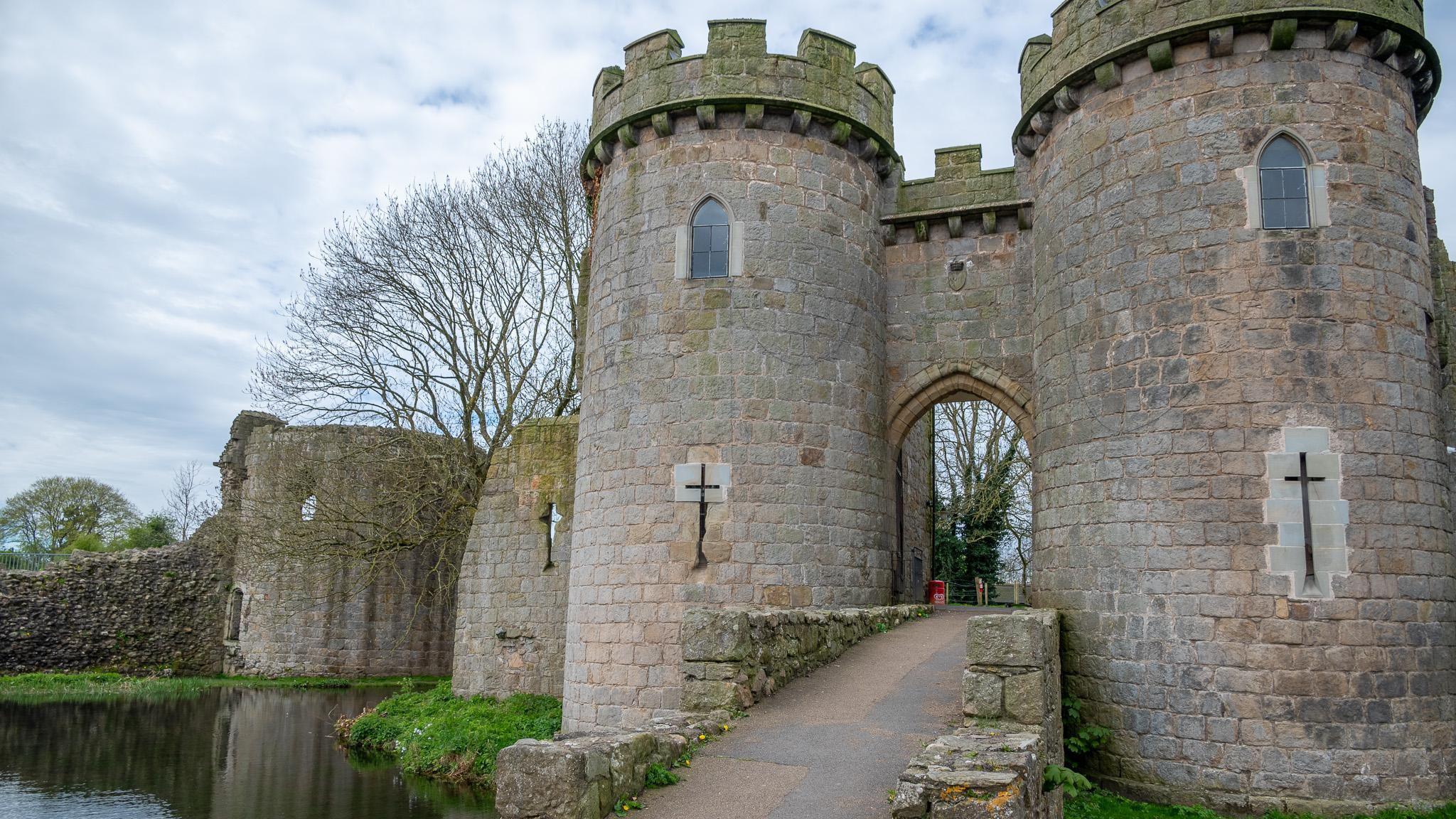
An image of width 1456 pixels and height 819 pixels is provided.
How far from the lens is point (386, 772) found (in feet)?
46.4

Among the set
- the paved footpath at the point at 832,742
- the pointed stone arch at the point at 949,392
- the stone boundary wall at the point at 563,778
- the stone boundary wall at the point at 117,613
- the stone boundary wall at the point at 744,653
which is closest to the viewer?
the stone boundary wall at the point at 563,778

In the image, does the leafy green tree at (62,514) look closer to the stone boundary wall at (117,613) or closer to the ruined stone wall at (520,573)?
the stone boundary wall at (117,613)

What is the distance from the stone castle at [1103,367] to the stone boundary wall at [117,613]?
724 inches

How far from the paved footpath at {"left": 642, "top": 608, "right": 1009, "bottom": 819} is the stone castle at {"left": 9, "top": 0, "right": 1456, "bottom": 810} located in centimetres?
88

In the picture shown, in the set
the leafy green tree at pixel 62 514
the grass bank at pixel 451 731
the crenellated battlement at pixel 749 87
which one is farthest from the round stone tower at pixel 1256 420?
the leafy green tree at pixel 62 514

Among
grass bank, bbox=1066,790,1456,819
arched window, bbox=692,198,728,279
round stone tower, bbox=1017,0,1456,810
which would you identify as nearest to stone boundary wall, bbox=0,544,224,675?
arched window, bbox=692,198,728,279

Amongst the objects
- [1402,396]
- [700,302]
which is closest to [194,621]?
[700,302]

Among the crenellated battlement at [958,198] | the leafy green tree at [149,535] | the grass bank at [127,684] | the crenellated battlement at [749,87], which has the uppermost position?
the crenellated battlement at [749,87]

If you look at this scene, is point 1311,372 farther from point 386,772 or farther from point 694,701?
point 386,772

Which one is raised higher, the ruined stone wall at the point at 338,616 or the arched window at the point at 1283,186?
the arched window at the point at 1283,186

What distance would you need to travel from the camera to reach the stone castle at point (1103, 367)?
28.5 ft

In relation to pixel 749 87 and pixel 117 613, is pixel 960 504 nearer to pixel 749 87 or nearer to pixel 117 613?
pixel 749 87

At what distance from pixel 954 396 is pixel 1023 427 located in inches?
49.6

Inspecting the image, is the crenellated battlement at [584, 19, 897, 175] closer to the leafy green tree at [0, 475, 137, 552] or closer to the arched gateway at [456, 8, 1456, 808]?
the arched gateway at [456, 8, 1456, 808]
